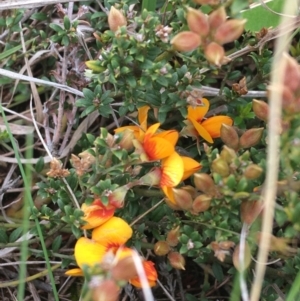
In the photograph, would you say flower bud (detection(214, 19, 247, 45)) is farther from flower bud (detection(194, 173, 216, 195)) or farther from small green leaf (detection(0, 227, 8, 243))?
small green leaf (detection(0, 227, 8, 243))

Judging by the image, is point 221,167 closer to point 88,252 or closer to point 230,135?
point 230,135

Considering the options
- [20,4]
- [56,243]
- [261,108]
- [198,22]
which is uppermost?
[198,22]

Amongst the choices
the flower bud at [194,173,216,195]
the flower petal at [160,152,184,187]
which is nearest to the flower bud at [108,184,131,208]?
the flower petal at [160,152,184,187]

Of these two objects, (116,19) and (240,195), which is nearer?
(240,195)

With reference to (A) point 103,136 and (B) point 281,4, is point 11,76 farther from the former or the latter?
(B) point 281,4

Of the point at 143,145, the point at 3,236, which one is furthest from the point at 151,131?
the point at 3,236

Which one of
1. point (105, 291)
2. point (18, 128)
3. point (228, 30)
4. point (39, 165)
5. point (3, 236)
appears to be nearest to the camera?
point (105, 291)

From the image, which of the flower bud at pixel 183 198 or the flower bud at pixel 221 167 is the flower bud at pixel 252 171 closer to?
the flower bud at pixel 221 167
